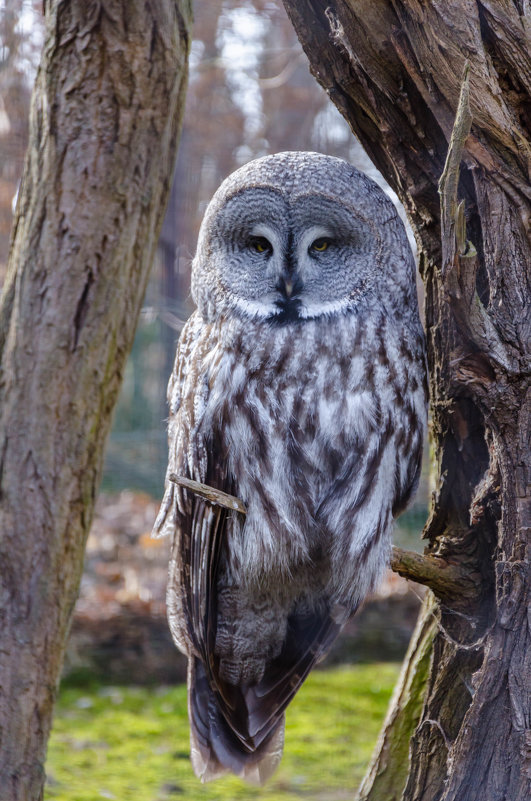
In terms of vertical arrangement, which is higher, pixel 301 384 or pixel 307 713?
pixel 301 384

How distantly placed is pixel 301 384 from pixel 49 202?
95cm

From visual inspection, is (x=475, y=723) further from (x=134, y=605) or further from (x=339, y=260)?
(x=134, y=605)

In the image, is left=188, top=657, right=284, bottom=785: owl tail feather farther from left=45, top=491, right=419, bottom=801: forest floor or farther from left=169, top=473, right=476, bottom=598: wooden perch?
left=45, top=491, right=419, bottom=801: forest floor

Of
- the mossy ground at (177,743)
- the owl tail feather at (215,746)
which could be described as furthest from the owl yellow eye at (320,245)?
the mossy ground at (177,743)

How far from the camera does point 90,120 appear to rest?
226cm

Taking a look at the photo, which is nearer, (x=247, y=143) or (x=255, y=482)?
(x=255, y=482)

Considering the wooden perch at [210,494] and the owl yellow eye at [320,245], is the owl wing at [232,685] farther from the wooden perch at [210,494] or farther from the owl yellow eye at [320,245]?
the owl yellow eye at [320,245]

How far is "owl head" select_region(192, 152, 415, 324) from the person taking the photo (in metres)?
1.87

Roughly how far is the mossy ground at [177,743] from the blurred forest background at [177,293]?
6.9 inches

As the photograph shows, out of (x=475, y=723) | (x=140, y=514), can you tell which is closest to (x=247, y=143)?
(x=140, y=514)

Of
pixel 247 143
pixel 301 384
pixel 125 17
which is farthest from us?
pixel 247 143

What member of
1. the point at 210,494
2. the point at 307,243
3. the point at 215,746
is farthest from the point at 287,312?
the point at 215,746

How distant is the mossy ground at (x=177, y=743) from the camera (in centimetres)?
321

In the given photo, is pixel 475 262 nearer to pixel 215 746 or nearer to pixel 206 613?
pixel 206 613
